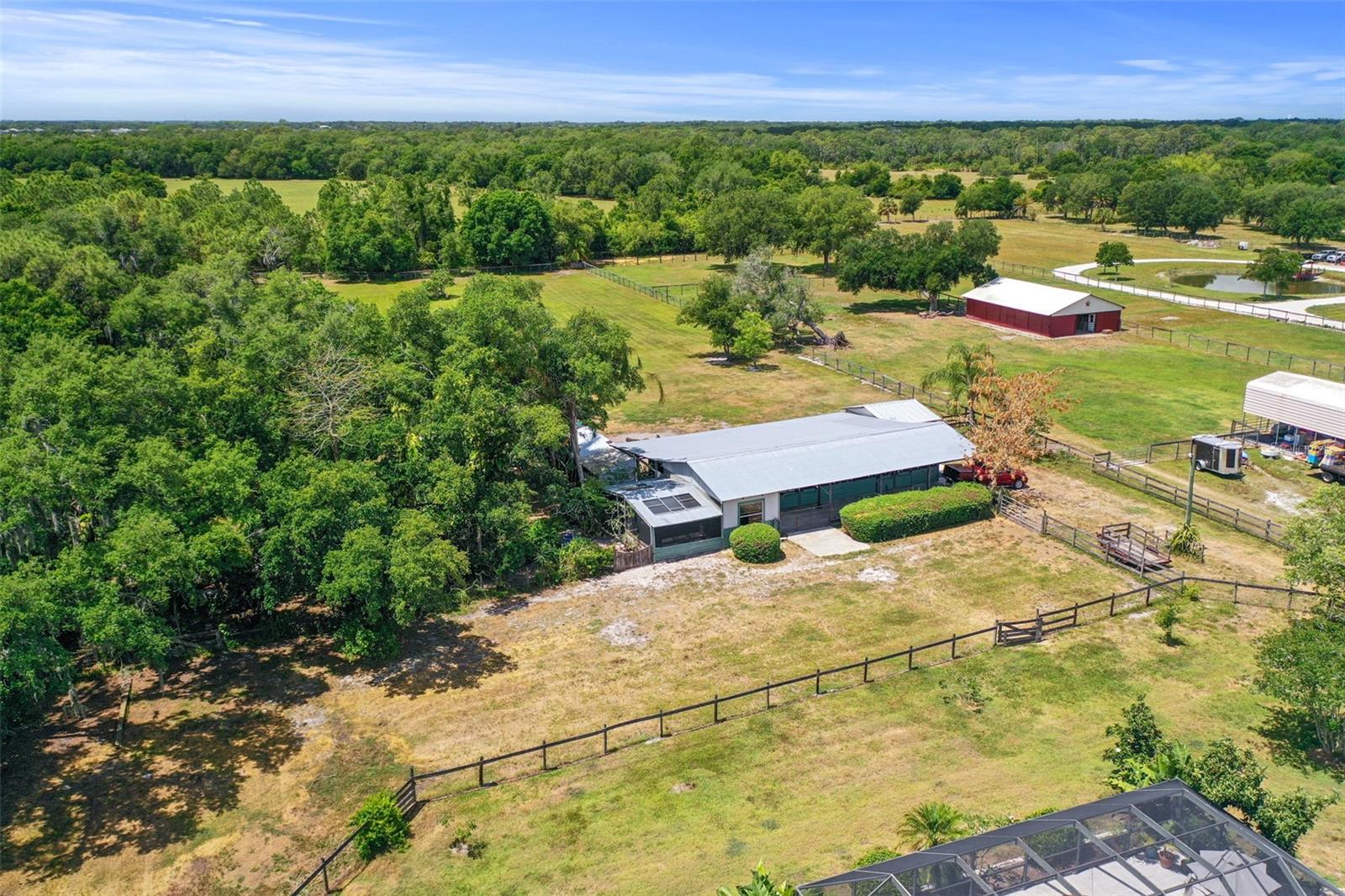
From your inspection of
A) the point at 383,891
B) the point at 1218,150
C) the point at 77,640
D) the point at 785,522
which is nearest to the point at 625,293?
the point at 785,522

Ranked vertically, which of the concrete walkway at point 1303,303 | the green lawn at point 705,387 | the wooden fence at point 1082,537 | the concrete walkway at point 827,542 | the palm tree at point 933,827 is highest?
the concrete walkway at point 1303,303

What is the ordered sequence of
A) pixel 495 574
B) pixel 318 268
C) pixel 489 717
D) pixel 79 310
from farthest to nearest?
pixel 318 268 → pixel 79 310 → pixel 495 574 → pixel 489 717

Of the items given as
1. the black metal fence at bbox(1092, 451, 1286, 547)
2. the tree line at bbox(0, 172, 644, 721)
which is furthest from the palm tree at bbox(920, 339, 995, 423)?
the tree line at bbox(0, 172, 644, 721)

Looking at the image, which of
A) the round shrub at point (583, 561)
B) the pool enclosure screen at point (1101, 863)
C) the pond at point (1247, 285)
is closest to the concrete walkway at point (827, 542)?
the round shrub at point (583, 561)

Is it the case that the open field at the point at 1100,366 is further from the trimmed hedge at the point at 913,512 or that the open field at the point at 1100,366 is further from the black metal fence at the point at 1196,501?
the trimmed hedge at the point at 913,512

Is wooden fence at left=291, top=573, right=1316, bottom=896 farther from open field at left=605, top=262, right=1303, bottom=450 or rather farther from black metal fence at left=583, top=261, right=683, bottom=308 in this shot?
black metal fence at left=583, top=261, right=683, bottom=308

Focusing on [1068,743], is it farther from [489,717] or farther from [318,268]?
[318,268]

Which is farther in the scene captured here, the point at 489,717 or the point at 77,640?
the point at 77,640

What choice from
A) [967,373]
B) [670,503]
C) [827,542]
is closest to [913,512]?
[827,542]
